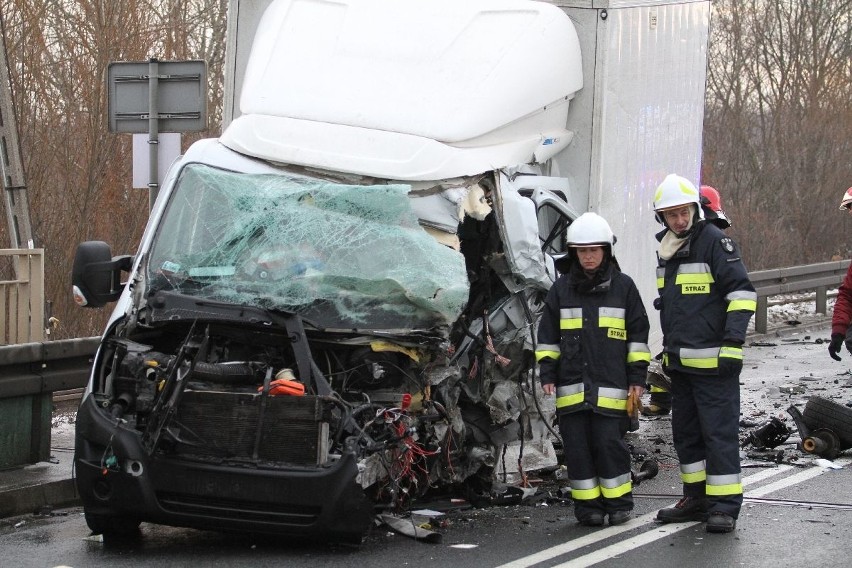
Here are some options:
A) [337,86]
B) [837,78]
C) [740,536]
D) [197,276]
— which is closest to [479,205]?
[337,86]

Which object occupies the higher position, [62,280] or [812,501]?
[62,280]

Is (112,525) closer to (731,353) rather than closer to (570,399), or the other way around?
(570,399)

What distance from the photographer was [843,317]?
9055mm

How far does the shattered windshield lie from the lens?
6820mm

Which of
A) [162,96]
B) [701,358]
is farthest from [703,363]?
[162,96]

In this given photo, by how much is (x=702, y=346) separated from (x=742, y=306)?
31 centimetres

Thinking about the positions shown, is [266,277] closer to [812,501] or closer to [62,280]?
[812,501]

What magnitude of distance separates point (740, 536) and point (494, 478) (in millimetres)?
1512

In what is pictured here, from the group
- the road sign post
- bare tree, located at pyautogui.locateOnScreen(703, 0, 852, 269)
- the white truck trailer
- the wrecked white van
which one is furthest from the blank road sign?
bare tree, located at pyautogui.locateOnScreen(703, 0, 852, 269)

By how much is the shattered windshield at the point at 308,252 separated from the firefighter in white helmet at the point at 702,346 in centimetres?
119

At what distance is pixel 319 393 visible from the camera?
6.43 meters

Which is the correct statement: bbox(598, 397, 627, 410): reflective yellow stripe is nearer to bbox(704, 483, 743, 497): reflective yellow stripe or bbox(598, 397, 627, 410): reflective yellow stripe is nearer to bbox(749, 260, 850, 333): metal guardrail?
bbox(704, 483, 743, 497): reflective yellow stripe

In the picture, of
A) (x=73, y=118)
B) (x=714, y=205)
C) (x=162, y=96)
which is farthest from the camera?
(x=73, y=118)

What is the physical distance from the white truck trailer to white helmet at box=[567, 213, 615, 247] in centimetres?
47
